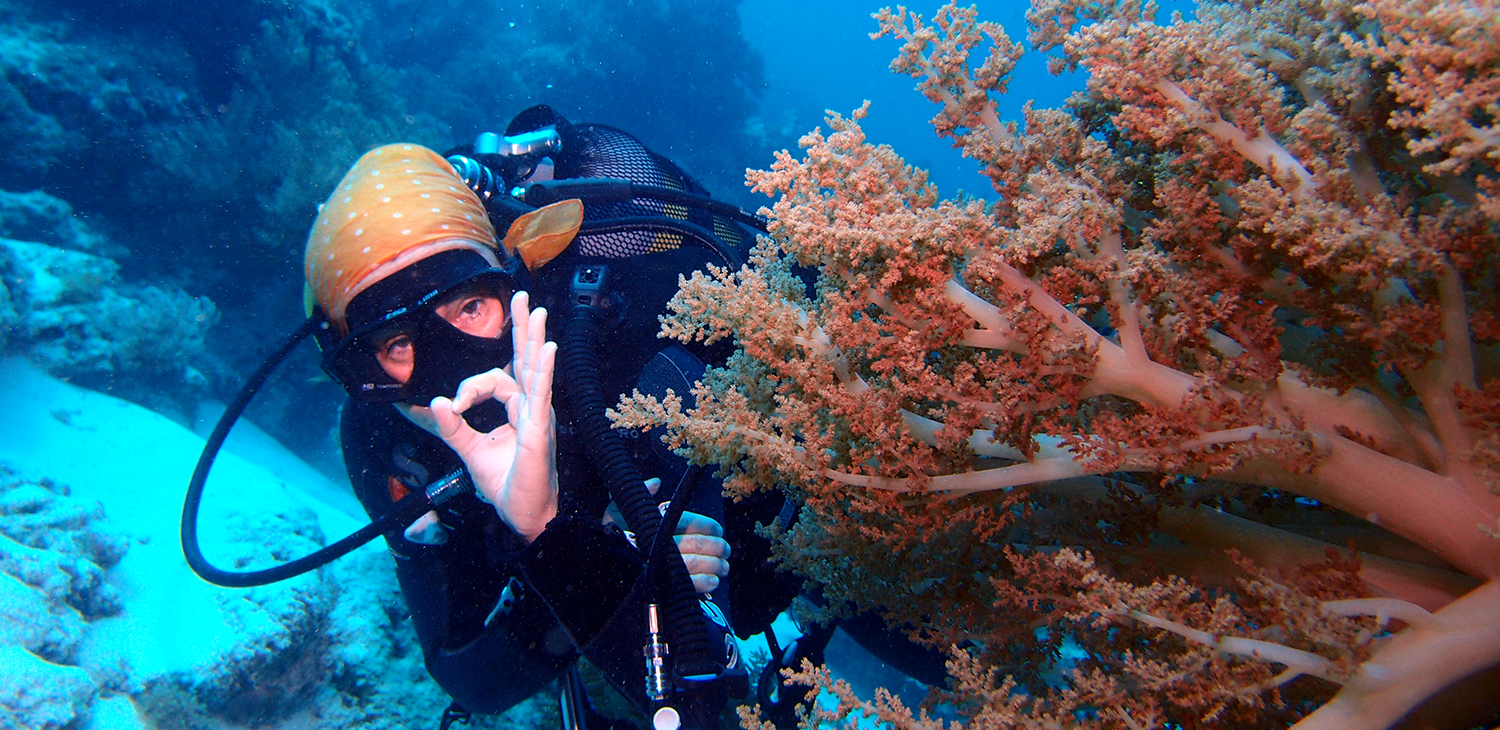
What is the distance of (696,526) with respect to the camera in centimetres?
244

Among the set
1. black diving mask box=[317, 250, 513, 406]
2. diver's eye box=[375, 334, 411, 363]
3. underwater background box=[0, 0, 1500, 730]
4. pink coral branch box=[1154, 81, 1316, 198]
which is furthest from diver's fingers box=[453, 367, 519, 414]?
pink coral branch box=[1154, 81, 1316, 198]

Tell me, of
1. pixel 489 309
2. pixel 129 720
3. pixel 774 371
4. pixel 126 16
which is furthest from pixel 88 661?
pixel 126 16

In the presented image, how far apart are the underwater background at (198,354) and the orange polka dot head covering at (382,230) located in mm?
1994

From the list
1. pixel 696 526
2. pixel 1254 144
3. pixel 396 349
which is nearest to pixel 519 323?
pixel 396 349

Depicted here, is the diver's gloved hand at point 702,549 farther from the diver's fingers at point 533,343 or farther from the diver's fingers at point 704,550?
the diver's fingers at point 533,343

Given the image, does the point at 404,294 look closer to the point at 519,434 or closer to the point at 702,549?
the point at 519,434

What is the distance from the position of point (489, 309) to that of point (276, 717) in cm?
342

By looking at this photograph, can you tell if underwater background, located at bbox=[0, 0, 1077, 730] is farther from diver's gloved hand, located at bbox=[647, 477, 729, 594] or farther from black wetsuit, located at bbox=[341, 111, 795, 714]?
diver's gloved hand, located at bbox=[647, 477, 729, 594]

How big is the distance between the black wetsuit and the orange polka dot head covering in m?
0.41

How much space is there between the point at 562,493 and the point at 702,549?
72cm

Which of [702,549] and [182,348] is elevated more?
[182,348]

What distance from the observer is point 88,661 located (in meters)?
3.27

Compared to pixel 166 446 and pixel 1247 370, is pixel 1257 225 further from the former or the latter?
pixel 166 446

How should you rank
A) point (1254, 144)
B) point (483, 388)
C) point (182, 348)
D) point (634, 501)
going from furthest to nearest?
point (182, 348) → point (483, 388) → point (634, 501) → point (1254, 144)
